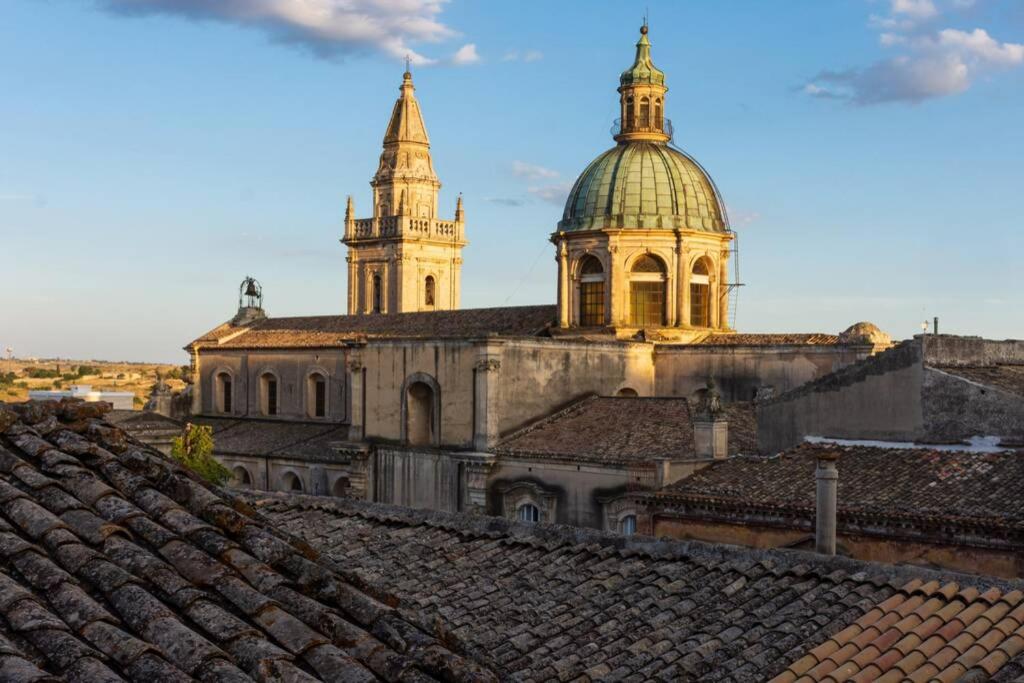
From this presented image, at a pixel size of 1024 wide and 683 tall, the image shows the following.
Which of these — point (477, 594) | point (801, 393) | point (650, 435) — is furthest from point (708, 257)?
point (477, 594)

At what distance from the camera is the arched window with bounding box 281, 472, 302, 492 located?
4142 cm

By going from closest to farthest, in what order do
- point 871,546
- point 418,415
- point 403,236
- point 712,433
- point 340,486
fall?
point 871,546
point 712,433
point 418,415
point 340,486
point 403,236

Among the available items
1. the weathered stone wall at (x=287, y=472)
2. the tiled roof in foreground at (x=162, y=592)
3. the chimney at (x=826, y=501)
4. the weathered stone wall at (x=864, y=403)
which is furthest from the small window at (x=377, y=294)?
the tiled roof in foreground at (x=162, y=592)

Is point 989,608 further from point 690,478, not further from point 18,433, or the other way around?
point 690,478

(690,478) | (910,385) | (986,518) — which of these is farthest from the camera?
(690,478)

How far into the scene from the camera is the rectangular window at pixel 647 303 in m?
37.5

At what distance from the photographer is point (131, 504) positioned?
17.8 ft

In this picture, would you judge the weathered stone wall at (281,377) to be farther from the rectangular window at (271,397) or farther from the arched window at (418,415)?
the arched window at (418,415)

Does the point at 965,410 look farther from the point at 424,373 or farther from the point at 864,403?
the point at 424,373

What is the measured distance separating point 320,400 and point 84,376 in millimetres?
63103

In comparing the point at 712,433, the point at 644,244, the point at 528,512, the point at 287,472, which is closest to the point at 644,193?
the point at 644,244

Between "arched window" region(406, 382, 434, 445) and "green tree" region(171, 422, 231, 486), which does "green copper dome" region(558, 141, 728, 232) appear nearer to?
"arched window" region(406, 382, 434, 445)

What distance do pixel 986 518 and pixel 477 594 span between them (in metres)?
7.46

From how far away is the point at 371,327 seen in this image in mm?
47031
